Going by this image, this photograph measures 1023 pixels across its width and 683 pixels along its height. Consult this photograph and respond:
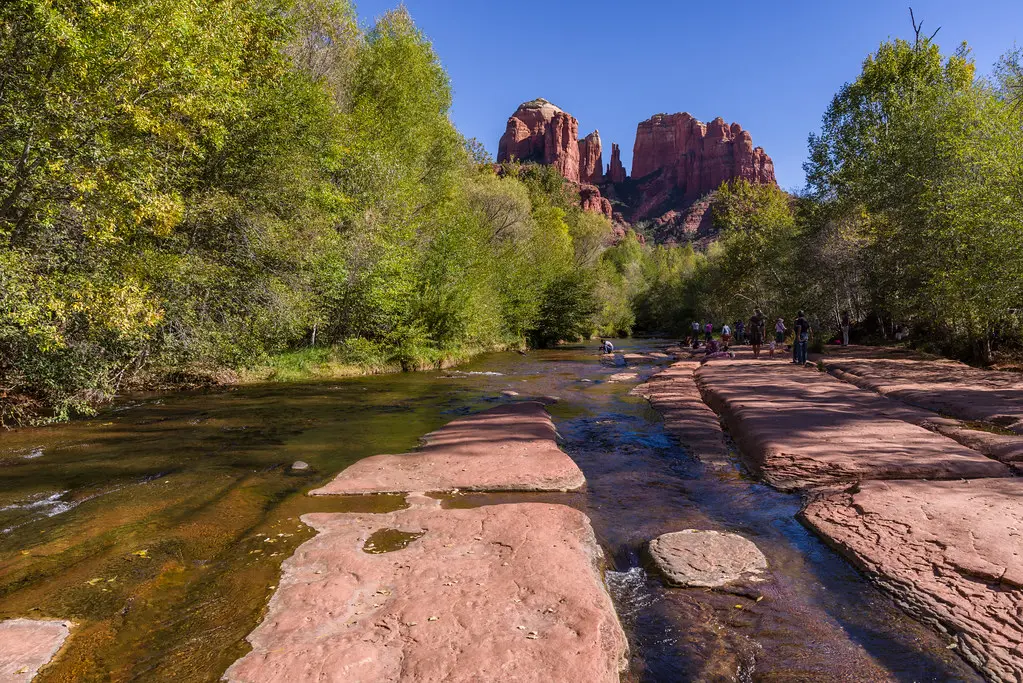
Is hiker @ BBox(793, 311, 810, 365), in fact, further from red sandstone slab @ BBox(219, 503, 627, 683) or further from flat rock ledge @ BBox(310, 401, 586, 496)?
red sandstone slab @ BBox(219, 503, 627, 683)

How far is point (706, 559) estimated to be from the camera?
5008mm

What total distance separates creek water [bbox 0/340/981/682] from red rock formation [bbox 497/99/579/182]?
515 feet

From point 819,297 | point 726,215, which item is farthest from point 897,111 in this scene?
point 726,215

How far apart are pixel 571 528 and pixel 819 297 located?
34.3 metres

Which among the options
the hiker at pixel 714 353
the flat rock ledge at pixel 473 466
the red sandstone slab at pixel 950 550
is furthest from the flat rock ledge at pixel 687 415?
the hiker at pixel 714 353

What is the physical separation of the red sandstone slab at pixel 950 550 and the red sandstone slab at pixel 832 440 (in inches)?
30.4

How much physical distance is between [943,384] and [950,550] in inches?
480

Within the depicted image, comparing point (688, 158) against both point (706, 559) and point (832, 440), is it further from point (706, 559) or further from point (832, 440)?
point (706, 559)

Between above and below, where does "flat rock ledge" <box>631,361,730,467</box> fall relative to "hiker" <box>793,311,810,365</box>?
below

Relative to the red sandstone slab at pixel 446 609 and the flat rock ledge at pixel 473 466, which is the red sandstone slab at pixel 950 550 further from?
the flat rock ledge at pixel 473 466

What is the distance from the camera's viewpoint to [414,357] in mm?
23016

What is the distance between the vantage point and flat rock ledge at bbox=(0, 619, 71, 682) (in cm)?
327

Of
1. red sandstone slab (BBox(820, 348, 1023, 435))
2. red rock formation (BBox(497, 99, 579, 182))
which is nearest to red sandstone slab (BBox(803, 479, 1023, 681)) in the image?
red sandstone slab (BBox(820, 348, 1023, 435))

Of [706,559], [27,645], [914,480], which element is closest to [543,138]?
[914,480]
